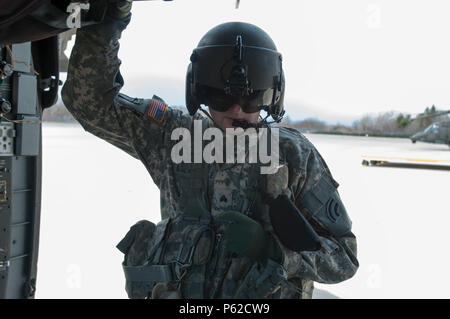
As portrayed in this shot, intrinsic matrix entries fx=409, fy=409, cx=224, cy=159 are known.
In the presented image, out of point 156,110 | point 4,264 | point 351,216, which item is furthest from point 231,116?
point 351,216

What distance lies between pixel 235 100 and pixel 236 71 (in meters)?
0.10

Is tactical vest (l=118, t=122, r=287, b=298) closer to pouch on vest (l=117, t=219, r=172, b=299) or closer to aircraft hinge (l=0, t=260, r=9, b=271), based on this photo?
pouch on vest (l=117, t=219, r=172, b=299)

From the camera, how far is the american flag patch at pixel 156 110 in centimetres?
151

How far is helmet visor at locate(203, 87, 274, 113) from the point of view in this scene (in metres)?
1.44

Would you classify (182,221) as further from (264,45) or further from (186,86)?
(264,45)

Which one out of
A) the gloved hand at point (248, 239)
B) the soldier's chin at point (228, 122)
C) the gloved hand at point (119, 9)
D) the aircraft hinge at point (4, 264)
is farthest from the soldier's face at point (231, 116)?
the aircraft hinge at point (4, 264)

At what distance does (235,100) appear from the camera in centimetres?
144

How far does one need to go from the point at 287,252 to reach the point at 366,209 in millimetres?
5579

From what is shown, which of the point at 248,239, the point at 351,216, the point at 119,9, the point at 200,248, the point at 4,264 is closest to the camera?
the point at 119,9

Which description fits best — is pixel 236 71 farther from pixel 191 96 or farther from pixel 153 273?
pixel 153 273

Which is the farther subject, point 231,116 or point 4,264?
point 4,264

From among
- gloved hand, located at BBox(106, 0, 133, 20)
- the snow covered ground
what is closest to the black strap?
gloved hand, located at BBox(106, 0, 133, 20)

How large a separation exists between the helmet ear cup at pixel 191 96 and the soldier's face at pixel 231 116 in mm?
85

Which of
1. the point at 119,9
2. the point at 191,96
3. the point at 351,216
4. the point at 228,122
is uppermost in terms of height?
the point at 119,9
